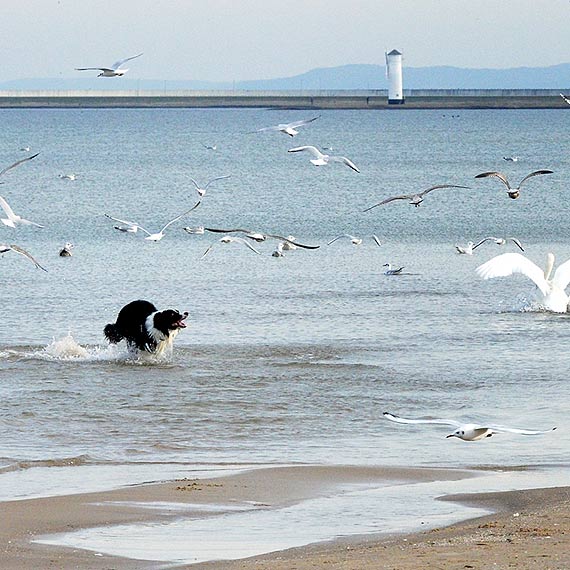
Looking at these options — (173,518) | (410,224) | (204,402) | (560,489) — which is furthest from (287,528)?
(410,224)

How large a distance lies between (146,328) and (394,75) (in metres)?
147

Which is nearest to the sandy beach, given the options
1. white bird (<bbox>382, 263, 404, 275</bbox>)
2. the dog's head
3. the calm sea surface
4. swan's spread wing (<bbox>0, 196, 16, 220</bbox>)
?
the calm sea surface

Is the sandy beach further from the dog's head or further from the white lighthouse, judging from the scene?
the white lighthouse

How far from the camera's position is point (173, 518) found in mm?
9164

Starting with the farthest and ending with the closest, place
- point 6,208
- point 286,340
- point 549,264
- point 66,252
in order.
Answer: point 66,252 → point 549,264 → point 6,208 → point 286,340

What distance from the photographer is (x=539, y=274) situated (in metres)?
20.8

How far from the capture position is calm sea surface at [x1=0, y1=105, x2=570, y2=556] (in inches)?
491

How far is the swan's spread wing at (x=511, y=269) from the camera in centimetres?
2042

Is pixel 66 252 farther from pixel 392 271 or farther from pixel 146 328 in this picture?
pixel 146 328

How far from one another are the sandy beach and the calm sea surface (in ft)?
3.60

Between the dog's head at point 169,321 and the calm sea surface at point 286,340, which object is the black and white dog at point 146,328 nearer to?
the dog's head at point 169,321

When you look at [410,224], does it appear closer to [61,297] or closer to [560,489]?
[61,297]

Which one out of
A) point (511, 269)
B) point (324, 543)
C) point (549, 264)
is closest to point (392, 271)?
point (549, 264)

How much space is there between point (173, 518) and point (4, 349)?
8939mm
